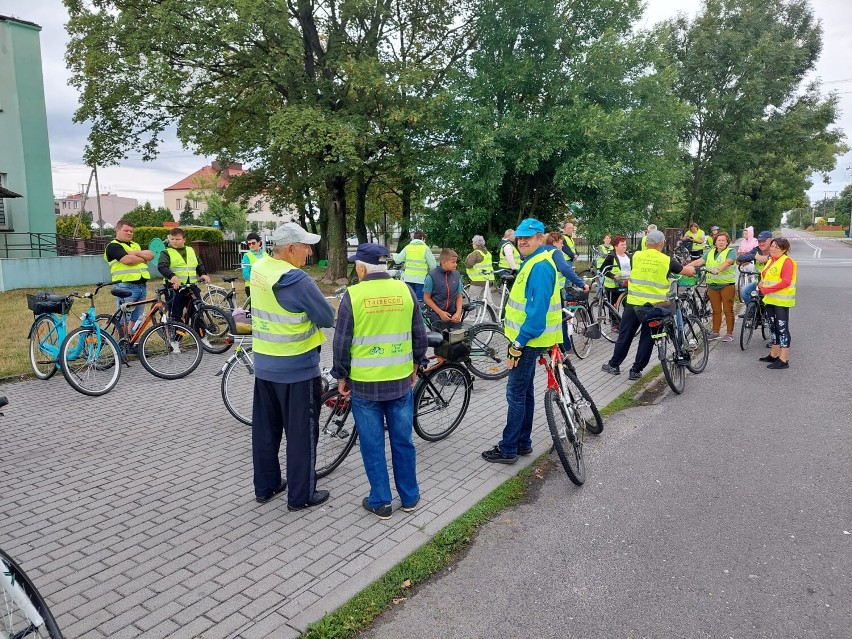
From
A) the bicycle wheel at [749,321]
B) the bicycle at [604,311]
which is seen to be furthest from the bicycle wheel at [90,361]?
the bicycle wheel at [749,321]

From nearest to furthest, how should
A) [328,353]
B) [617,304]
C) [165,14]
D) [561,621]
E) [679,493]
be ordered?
[561,621] < [679,493] < [328,353] < [617,304] < [165,14]

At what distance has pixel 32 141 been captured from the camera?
779 inches

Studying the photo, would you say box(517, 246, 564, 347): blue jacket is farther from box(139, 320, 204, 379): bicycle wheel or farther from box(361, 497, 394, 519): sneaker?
box(139, 320, 204, 379): bicycle wheel

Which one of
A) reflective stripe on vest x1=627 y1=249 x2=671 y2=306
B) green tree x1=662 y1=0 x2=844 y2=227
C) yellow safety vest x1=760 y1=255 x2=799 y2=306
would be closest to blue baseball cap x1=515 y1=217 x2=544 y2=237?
reflective stripe on vest x1=627 y1=249 x2=671 y2=306

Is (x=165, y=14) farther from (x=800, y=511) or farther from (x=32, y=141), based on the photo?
(x=800, y=511)

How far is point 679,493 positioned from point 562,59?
1458 centimetres

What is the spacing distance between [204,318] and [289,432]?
570 cm

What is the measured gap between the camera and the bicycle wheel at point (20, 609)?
2595 mm

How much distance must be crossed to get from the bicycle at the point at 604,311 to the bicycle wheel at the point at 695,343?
1.63 meters

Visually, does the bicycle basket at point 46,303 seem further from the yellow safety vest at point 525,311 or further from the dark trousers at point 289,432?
the yellow safety vest at point 525,311

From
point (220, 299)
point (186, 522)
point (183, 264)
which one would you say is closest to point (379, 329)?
point (186, 522)

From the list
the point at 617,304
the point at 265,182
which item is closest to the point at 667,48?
the point at 265,182

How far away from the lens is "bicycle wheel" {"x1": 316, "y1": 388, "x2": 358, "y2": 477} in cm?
509

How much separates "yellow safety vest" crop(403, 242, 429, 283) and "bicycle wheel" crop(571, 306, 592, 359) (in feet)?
8.58
